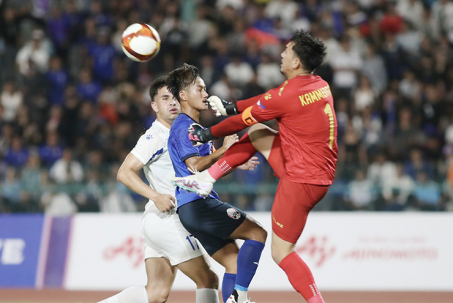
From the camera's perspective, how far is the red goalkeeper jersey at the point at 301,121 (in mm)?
4770

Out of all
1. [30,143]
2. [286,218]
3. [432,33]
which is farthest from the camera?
[432,33]

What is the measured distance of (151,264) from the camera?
5.38 m

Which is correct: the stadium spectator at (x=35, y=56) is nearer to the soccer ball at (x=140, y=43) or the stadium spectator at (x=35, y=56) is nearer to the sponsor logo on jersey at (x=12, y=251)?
the sponsor logo on jersey at (x=12, y=251)

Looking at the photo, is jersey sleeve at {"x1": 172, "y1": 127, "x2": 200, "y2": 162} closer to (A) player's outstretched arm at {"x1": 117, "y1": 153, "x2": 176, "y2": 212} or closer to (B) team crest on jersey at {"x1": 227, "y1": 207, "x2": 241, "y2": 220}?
(A) player's outstretched arm at {"x1": 117, "y1": 153, "x2": 176, "y2": 212}

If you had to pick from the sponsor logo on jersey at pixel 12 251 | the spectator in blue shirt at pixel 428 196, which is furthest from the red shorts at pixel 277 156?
the sponsor logo on jersey at pixel 12 251

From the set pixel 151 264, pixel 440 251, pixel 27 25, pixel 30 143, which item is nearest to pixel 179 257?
pixel 151 264

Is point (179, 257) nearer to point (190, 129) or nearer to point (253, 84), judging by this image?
point (190, 129)

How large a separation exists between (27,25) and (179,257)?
9.42m

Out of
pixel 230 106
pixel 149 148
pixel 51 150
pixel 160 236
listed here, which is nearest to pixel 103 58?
pixel 51 150

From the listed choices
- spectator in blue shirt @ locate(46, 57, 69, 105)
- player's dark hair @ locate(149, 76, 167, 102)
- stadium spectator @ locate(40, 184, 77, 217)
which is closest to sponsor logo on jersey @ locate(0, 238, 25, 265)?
stadium spectator @ locate(40, 184, 77, 217)

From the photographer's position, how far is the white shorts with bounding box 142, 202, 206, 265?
5180 millimetres

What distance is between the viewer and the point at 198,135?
4980 millimetres

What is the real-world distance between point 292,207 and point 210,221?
697mm

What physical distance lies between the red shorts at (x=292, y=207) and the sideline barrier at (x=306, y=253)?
415 centimetres
